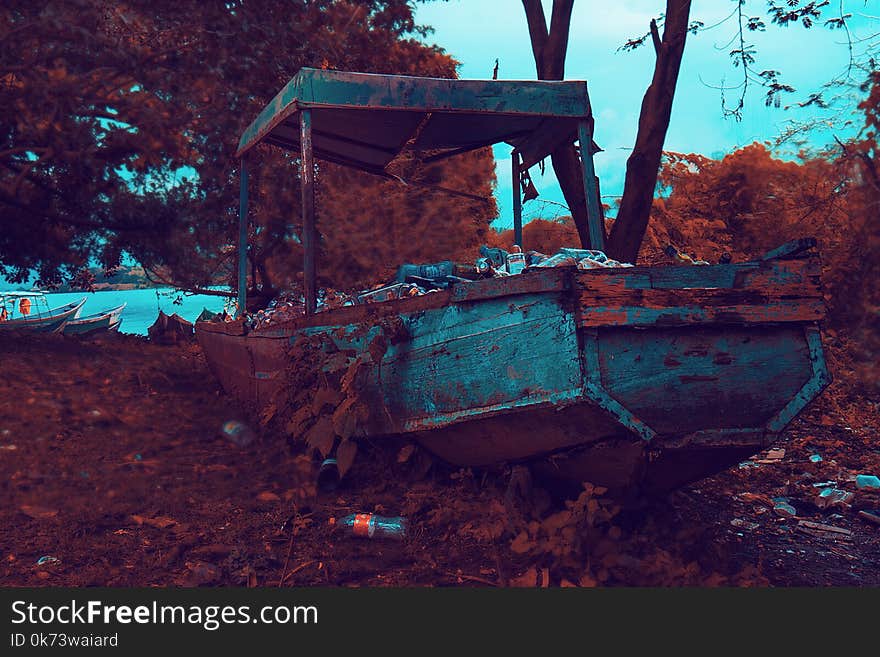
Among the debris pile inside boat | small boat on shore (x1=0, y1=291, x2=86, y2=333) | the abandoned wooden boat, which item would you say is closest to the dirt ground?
the abandoned wooden boat

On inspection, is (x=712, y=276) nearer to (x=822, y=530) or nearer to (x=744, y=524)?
(x=744, y=524)

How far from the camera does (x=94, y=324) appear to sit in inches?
934

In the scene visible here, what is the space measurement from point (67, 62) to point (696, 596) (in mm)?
9914

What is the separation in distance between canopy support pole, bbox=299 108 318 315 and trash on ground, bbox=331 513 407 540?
5.23ft

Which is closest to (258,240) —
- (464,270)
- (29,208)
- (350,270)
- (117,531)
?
(350,270)

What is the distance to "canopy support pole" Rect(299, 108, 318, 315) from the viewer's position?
13.8ft

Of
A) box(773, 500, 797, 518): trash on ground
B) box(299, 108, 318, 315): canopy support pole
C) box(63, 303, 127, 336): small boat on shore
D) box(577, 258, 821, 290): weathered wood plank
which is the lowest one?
box(773, 500, 797, 518): trash on ground

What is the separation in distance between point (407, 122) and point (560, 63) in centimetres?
327

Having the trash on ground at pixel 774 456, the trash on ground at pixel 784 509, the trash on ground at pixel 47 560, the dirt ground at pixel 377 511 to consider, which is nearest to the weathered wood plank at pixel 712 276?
the dirt ground at pixel 377 511

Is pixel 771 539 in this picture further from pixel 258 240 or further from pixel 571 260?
pixel 258 240

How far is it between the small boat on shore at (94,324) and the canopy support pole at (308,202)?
63.7ft

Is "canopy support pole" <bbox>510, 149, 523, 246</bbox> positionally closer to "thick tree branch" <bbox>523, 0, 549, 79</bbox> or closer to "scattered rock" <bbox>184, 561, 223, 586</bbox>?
"thick tree branch" <bbox>523, 0, 549, 79</bbox>

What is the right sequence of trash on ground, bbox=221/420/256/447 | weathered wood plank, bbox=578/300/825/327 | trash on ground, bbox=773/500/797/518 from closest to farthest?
weathered wood plank, bbox=578/300/825/327 < trash on ground, bbox=773/500/797/518 < trash on ground, bbox=221/420/256/447

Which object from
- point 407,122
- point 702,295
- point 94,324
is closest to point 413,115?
point 407,122
